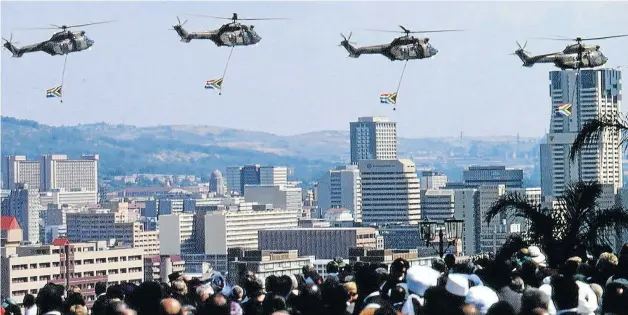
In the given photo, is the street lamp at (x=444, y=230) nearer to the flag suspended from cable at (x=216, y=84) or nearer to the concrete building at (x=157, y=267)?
the flag suspended from cable at (x=216, y=84)

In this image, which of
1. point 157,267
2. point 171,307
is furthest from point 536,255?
point 157,267

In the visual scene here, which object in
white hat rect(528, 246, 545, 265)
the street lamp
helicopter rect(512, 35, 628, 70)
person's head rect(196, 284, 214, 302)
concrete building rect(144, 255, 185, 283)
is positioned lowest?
concrete building rect(144, 255, 185, 283)

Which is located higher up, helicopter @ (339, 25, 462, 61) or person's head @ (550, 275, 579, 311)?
helicopter @ (339, 25, 462, 61)

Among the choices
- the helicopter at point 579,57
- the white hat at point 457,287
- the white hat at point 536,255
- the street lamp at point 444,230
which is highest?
the helicopter at point 579,57

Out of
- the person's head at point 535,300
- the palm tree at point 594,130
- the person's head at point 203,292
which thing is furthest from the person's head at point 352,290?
the palm tree at point 594,130

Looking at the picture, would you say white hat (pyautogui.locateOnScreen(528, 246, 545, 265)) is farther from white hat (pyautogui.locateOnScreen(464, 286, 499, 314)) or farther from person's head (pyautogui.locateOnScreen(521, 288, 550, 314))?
person's head (pyautogui.locateOnScreen(521, 288, 550, 314))

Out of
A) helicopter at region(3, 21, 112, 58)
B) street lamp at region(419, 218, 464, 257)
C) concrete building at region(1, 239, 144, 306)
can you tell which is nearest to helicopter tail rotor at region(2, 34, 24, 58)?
helicopter at region(3, 21, 112, 58)

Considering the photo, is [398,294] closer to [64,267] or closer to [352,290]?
[352,290]
